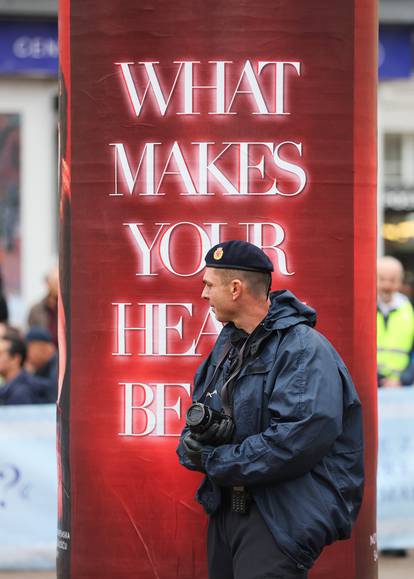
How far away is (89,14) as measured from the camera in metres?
5.45

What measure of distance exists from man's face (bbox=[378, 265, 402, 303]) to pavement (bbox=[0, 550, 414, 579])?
2169 mm

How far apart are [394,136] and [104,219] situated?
43.4 feet

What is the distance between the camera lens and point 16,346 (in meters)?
9.80

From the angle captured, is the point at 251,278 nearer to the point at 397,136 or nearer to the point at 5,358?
the point at 5,358

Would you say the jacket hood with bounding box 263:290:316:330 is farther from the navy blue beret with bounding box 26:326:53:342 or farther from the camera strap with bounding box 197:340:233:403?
the navy blue beret with bounding box 26:326:53:342

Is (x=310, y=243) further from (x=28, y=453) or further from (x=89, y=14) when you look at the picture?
(x=28, y=453)

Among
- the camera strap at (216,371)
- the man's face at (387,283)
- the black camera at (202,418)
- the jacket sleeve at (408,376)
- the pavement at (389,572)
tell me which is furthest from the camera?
the man's face at (387,283)

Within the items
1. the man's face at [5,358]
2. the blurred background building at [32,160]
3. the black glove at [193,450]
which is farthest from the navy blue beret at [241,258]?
the blurred background building at [32,160]

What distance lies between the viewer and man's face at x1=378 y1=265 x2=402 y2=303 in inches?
411

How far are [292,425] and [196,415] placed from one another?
34 centimetres

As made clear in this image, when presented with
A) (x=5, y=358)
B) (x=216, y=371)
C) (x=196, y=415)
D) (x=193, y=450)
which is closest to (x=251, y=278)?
(x=216, y=371)

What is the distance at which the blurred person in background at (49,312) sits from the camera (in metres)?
11.9

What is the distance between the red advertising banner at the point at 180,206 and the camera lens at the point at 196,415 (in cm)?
89

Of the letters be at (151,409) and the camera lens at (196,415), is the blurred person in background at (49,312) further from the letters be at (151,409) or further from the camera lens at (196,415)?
the camera lens at (196,415)
